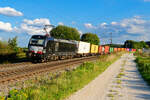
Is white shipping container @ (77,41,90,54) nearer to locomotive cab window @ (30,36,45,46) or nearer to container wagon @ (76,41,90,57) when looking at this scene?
container wagon @ (76,41,90,57)

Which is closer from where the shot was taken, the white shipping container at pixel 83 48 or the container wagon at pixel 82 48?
the container wagon at pixel 82 48

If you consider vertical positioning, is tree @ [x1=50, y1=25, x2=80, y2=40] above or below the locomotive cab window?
above

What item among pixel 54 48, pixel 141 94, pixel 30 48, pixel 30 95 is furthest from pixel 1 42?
pixel 141 94

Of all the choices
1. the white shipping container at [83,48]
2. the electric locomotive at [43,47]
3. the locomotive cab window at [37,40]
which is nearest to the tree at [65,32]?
the white shipping container at [83,48]

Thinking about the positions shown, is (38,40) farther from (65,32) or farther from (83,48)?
(65,32)

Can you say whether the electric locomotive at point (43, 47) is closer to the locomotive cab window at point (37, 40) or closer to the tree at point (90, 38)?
the locomotive cab window at point (37, 40)

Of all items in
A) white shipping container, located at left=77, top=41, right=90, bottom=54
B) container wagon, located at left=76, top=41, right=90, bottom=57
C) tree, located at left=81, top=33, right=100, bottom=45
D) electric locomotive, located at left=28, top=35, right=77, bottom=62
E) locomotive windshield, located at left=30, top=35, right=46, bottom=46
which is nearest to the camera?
electric locomotive, located at left=28, top=35, right=77, bottom=62

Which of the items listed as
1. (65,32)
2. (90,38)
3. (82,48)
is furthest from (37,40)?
(90,38)

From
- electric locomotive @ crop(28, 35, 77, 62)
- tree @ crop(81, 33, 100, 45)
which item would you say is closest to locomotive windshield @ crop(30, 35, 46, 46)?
electric locomotive @ crop(28, 35, 77, 62)

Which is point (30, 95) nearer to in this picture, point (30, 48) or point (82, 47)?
point (30, 48)

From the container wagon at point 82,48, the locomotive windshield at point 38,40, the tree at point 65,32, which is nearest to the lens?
the locomotive windshield at point 38,40

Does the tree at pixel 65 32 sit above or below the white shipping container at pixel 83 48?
above

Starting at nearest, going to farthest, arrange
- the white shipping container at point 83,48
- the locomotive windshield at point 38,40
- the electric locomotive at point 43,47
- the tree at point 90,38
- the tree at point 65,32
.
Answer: the electric locomotive at point 43,47, the locomotive windshield at point 38,40, the white shipping container at point 83,48, the tree at point 65,32, the tree at point 90,38

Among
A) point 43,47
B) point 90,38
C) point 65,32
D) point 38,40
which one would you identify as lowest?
point 43,47
